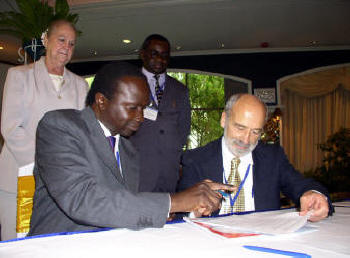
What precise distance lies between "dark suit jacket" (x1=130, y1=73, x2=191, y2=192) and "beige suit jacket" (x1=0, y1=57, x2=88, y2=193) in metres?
0.70

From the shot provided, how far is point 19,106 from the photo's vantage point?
2.12 m

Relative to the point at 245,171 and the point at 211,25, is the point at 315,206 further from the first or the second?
the point at 211,25

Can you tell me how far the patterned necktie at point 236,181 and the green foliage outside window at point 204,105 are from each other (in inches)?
351

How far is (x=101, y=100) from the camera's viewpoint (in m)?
1.55

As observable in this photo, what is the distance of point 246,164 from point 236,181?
217 mm

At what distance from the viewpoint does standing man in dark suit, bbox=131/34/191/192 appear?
110 inches

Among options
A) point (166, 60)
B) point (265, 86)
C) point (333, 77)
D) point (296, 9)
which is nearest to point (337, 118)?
point (333, 77)

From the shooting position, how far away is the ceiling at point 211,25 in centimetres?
637

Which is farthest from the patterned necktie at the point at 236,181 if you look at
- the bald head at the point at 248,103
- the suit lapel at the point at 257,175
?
the bald head at the point at 248,103

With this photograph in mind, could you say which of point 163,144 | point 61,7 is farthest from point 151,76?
point 61,7

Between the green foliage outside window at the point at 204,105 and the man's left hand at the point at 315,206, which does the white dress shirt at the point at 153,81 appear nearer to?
the man's left hand at the point at 315,206

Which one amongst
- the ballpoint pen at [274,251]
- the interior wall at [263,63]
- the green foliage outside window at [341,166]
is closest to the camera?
the ballpoint pen at [274,251]

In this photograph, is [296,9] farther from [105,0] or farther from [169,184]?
[169,184]

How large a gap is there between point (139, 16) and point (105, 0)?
802 mm
